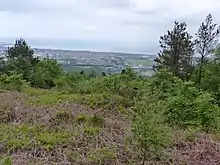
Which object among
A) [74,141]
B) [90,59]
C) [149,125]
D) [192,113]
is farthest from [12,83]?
[90,59]

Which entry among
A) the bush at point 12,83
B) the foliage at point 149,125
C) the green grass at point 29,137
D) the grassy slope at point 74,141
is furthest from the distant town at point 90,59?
the foliage at point 149,125

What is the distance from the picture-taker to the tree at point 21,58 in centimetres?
1977

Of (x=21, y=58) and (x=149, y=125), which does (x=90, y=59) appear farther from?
(x=149, y=125)

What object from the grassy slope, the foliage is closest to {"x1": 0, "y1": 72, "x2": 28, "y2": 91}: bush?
the grassy slope

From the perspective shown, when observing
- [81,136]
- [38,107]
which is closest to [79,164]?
[81,136]

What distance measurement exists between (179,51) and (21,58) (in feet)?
29.5

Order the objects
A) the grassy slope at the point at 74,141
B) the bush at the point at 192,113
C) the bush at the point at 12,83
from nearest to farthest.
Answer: the grassy slope at the point at 74,141 < the bush at the point at 192,113 < the bush at the point at 12,83

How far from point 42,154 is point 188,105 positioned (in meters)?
3.49

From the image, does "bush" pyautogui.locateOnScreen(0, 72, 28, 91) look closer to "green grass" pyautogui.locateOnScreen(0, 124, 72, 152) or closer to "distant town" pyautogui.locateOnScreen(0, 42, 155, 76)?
"green grass" pyautogui.locateOnScreen(0, 124, 72, 152)

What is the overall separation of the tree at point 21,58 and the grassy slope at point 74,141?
12798mm

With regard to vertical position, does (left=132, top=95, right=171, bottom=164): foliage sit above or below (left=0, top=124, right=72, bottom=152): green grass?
above

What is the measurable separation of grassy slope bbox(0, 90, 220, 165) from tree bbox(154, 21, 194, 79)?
43.1ft

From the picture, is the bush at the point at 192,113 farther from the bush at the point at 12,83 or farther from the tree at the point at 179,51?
the tree at the point at 179,51

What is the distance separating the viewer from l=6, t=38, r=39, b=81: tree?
64.8 feet
